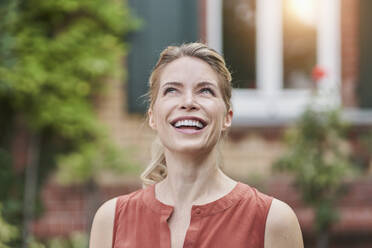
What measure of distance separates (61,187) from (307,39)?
2741mm

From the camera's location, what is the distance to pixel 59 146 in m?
5.90

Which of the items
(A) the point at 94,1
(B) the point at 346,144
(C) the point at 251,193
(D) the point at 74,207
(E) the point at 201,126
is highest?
(A) the point at 94,1

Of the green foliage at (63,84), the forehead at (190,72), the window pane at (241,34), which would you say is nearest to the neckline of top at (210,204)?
the forehead at (190,72)

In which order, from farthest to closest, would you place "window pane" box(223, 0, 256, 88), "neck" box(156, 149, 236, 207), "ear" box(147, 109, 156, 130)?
"window pane" box(223, 0, 256, 88), "ear" box(147, 109, 156, 130), "neck" box(156, 149, 236, 207)

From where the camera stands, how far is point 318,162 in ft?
17.7

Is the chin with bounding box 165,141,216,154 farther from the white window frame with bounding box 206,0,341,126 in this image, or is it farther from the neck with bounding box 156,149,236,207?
the white window frame with bounding box 206,0,341,126

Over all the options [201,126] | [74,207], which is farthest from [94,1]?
[201,126]

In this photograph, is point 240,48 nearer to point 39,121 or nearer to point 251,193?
point 39,121

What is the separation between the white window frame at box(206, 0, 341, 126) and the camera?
251 inches

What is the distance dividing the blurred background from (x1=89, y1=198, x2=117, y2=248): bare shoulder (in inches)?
137

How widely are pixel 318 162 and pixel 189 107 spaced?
12.1 feet

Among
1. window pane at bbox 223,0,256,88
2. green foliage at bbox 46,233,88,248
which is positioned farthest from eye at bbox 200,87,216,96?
window pane at bbox 223,0,256,88

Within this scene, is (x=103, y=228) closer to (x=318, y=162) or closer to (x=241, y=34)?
(x=318, y=162)

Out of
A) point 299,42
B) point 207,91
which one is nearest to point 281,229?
point 207,91
